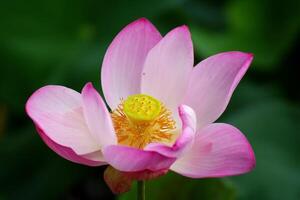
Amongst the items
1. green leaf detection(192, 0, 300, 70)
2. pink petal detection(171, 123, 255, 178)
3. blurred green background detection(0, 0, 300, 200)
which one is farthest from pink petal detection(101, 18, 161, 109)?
green leaf detection(192, 0, 300, 70)

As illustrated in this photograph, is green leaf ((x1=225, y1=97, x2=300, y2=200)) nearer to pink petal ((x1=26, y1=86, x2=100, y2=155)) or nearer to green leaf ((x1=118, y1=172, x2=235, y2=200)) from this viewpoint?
green leaf ((x1=118, y1=172, x2=235, y2=200))

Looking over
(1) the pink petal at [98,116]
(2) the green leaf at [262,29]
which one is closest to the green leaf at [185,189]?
(1) the pink petal at [98,116]

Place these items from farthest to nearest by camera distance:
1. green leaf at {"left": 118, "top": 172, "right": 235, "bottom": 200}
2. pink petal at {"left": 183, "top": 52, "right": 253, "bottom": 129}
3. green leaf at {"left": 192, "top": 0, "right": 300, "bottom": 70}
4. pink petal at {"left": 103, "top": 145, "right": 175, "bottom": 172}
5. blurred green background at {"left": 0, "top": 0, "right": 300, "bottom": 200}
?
green leaf at {"left": 192, "top": 0, "right": 300, "bottom": 70}
blurred green background at {"left": 0, "top": 0, "right": 300, "bottom": 200}
green leaf at {"left": 118, "top": 172, "right": 235, "bottom": 200}
pink petal at {"left": 183, "top": 52, "right": 253, "bottom": 129}
pink petal at {"left": 103, "top": 145, "right": 175, "bottom": 172}

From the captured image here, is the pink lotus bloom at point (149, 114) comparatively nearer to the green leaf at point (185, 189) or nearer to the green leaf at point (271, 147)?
the green leaf at point (185, 189)

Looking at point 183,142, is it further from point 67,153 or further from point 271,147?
point 271,147

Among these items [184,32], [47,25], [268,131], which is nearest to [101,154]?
[184,32]

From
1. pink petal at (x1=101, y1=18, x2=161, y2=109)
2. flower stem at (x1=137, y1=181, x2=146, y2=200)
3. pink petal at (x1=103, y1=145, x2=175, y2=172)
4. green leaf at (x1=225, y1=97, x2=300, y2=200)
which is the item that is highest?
pink petal at (x1=101, y1=18, x2=161, y2=109)

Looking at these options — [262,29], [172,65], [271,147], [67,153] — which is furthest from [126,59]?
[262,29]
